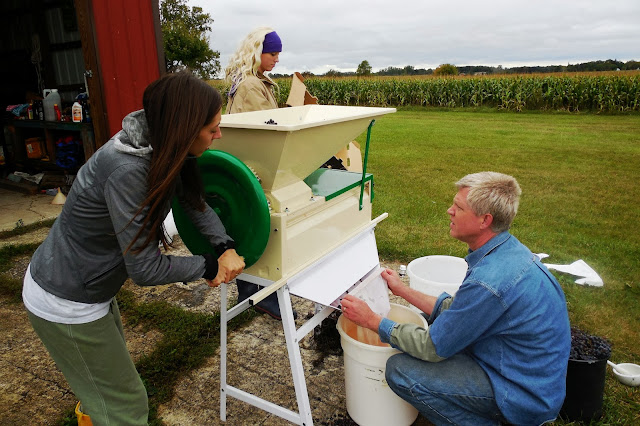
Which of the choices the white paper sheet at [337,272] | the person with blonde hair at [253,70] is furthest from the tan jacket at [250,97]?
the white paper sheet at [337,272]

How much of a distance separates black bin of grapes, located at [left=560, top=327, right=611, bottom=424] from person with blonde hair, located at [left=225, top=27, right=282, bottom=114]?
2.38 m

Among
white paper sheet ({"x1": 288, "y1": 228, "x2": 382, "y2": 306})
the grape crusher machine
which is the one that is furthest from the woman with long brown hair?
white paper sheet ({"x1": 288, "y1": 228, "x2": 382, "y2": 306})

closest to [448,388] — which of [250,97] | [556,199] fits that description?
[250,97]

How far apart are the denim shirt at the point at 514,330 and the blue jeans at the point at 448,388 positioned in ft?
0.21

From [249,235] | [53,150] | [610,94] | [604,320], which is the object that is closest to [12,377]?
[249,235]

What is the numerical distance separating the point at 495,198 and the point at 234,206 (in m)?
1.11

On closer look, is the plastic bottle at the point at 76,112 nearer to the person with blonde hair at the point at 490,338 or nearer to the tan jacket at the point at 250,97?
the tan jacket at the point at 250,97

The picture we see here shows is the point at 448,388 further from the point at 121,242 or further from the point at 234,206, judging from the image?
the point at 121,242

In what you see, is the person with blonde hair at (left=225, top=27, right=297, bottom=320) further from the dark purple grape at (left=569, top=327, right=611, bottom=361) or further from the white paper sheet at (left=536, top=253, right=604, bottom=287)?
the white paper sheet at (left=536, top=253, right=604, bottom=287)

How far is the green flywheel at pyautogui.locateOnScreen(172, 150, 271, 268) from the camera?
181 centimetres

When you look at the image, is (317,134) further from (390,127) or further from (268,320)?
(390,127)

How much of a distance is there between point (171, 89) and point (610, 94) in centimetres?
1925

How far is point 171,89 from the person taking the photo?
4.59ft

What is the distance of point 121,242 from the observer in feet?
4.85
